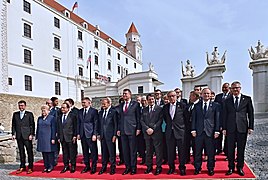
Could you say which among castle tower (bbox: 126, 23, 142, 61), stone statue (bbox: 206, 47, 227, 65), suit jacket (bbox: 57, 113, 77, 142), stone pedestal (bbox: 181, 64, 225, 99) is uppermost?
castle tower (bbox: 126, 23, 142, 61)

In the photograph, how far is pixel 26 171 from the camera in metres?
6.08

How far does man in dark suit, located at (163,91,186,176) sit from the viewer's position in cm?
510

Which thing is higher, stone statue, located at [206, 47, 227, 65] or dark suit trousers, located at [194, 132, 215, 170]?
stone statue, located at [206, 47, 227, 65]

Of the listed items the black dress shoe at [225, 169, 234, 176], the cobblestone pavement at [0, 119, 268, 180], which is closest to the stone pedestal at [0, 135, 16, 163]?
the cobblestone pavement at [0, 119, 268, 180]

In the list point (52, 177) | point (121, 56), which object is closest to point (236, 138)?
point (52, 177)

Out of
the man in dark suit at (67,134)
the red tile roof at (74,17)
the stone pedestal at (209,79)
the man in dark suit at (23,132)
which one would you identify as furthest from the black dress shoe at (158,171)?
the red tile roof at (74,17)

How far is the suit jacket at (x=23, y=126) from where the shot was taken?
598cm

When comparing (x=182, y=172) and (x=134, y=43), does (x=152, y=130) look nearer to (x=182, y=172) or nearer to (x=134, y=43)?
(x=182, y=172)

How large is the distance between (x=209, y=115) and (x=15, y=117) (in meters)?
4.38

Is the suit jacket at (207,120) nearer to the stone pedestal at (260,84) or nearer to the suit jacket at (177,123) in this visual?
the suit jacket at (177,123)

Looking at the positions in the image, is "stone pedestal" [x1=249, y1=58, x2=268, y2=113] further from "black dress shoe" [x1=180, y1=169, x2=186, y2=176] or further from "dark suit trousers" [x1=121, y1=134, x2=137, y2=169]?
"dark suit trousers" [x1=121, y1=134, x2=137, y2=169]

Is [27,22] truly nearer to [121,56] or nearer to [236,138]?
[121,56]

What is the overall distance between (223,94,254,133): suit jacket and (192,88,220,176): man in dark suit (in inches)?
7.0

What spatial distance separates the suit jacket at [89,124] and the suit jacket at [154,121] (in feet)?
3.64
